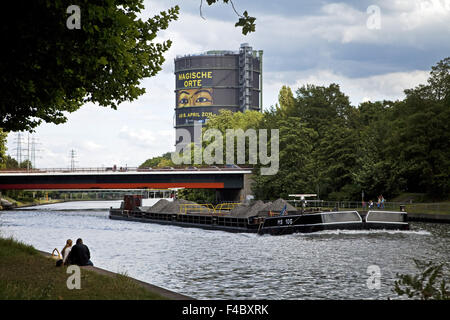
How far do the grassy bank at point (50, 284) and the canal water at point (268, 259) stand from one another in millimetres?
5315

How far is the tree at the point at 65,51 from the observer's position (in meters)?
14.3

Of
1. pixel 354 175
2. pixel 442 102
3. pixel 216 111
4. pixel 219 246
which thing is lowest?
pixel 219 246

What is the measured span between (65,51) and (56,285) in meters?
6.61

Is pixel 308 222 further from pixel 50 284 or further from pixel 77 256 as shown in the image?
pixel 50 284

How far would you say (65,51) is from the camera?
51.3 ft

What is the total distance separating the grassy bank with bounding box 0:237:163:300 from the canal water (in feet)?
17.4

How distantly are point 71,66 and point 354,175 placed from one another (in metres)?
65.9

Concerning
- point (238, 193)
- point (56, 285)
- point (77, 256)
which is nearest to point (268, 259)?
point (77, 256)

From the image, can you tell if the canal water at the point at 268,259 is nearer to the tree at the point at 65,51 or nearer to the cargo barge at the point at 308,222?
the cargo barge at the point at 308,222

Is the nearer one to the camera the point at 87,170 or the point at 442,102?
the point at 442,102

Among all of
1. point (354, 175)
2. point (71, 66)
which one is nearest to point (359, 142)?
point (354, 175)

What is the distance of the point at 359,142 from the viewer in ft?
270

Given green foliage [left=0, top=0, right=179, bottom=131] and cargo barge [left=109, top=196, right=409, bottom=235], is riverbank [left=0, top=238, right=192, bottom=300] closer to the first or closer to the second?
green foliage [left=0, top=0, right=179, bottom=131]
